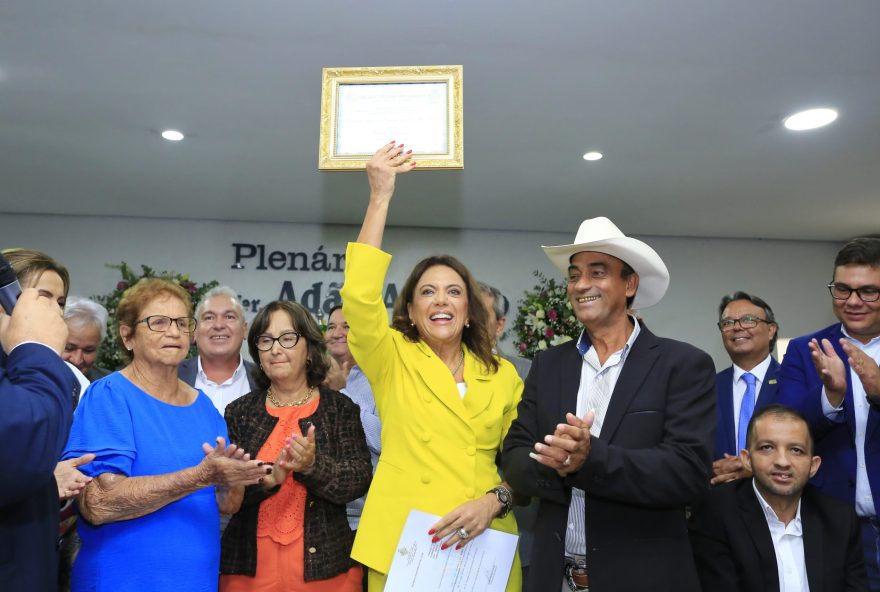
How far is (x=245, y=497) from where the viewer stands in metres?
2.29

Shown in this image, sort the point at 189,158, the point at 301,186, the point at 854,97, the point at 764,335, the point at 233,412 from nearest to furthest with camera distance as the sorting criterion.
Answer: the point at 233,412 → the point at 764,335 → the point at 854,97 → the point at 189,158 → the point at 301,186

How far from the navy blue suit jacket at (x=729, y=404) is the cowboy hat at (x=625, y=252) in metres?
1.48

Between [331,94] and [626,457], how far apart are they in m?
1.33

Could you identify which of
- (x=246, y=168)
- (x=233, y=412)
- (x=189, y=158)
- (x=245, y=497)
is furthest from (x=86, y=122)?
(x=245, y=497)

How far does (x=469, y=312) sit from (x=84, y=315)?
203 centimetres

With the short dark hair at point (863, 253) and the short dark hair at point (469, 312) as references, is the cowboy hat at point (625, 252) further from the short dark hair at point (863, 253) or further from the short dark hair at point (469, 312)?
the short dark hair at point (863, 253)

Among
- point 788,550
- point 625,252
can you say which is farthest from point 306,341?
point 788,550

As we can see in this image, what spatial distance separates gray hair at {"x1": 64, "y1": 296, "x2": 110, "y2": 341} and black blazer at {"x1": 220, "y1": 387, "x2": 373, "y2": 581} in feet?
4.27

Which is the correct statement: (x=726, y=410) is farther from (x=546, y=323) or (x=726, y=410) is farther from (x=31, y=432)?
(x=31, y=432)

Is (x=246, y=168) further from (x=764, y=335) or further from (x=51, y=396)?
(x=51, y=396)

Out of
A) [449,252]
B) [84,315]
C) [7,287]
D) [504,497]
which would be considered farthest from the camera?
[449,252]

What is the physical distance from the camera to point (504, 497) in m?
2.19

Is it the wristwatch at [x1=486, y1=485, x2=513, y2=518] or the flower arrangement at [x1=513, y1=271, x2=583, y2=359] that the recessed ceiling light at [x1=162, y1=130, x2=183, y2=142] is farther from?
the wristwatch at [x1=486, y1=485, x2=513, y2=518]

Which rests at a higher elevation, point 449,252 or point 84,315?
point 449,252
